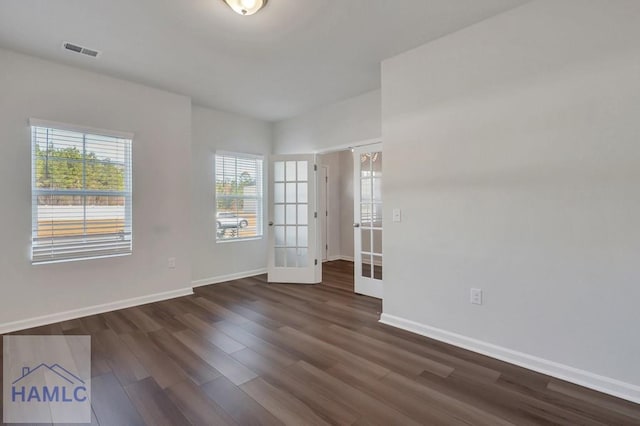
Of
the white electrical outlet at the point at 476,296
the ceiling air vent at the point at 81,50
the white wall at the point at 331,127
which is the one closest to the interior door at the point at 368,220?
the white wall at the point at 331,127

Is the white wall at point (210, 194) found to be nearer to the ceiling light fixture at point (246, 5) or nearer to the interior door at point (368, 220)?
the interior door at point (368, 220)

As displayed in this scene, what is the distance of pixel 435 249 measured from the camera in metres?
2.80

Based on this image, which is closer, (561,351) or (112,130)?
(561,351)

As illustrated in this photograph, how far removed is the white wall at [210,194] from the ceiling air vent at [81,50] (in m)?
1.54

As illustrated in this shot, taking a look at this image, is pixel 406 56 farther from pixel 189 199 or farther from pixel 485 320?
pixel 189 199

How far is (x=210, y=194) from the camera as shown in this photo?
15.4 feet

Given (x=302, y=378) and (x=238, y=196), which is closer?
(x=302, y=378)

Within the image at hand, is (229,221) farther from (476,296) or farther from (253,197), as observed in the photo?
(476,296)

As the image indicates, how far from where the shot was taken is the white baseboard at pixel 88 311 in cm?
295

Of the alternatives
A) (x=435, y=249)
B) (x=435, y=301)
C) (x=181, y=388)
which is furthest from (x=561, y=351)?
(x=181, y=388)

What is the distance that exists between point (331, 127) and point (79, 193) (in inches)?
129

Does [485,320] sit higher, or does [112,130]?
[112,130]

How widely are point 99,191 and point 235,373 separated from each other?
2706 mm

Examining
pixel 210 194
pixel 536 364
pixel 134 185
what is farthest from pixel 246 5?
pixel 536 364
